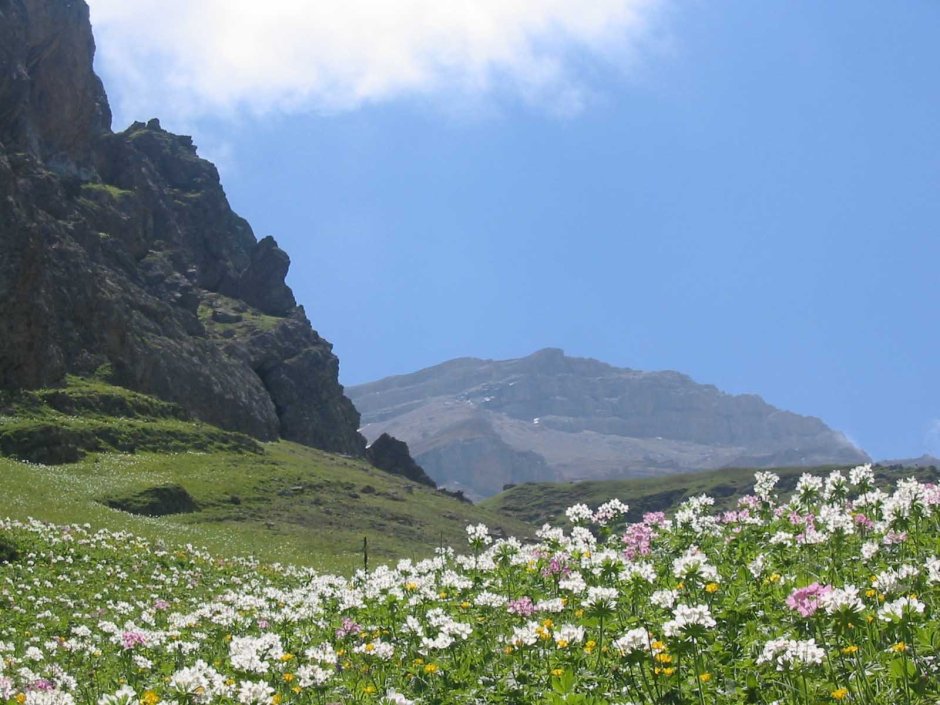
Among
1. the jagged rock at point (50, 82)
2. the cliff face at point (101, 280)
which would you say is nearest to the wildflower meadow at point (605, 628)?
the cliff face at point (101, 280)

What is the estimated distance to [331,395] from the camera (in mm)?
192000

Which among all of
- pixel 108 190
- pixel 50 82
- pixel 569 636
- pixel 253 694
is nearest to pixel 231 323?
pixel 108 190

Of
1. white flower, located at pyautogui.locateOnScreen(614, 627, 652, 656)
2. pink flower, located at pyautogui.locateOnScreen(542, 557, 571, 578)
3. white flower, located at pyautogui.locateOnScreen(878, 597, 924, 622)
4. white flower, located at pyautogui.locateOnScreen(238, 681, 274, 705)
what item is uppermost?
white flower, located at pyautogui.locateOnScreen(878, 597, 924, 622)

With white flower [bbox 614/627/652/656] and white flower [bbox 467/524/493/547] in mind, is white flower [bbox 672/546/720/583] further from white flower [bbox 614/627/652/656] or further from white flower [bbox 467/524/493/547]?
white flower [bbox 467/524/493/547]

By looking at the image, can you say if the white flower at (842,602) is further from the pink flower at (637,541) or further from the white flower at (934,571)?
the pink flower at (637,541)

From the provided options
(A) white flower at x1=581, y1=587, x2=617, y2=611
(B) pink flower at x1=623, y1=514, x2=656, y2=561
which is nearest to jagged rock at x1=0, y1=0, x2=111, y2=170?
(B) pink flower at x1=623, y1=514, x2=656, y2=561

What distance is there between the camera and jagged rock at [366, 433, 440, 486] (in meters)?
179

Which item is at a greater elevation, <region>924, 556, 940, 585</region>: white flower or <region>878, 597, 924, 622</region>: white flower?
<region>924, 556, 940, 585</region>: white flower

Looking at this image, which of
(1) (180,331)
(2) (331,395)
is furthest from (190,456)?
(2) (331,395)

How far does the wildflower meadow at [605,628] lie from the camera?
6.34 metres

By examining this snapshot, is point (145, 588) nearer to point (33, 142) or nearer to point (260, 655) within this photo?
point (260, 655)

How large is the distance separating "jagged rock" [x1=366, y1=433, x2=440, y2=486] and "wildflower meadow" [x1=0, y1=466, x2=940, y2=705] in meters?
164

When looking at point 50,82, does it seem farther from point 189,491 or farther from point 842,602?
point 842,602

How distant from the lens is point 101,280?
12294cm
